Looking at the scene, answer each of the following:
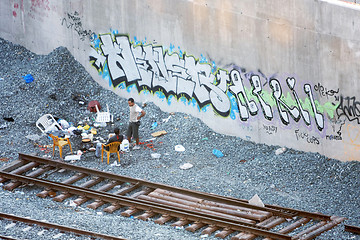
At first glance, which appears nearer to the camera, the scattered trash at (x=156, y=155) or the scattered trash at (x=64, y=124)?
the scattered trash at (x=156, y=155)

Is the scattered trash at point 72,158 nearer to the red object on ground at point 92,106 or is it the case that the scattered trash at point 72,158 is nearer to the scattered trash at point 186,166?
the scattered trash at point 186,166

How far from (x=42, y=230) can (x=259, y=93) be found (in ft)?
23.7

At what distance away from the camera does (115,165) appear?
66.3ft

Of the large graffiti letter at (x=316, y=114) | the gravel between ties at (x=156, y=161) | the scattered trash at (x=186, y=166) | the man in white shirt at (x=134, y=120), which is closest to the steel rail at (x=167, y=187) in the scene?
the gravel between ties at (x=156, y=161)

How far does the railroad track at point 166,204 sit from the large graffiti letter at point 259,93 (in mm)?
3288

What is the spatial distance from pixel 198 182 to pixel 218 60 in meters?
3.80

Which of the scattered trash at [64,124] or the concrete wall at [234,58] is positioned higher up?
the concrete wall at [234,58]

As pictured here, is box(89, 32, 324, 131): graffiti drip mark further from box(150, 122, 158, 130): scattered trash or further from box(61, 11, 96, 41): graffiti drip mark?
box(150, 122, 158, 130): scattered trash

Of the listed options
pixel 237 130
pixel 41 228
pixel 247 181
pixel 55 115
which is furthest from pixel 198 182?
pixel 55 115

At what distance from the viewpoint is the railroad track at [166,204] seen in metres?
16.6

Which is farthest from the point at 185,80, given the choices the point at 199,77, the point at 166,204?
the point at 166,204

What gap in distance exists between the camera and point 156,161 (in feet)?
67.1

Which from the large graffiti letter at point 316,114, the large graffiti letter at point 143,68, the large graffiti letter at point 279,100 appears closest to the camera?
the large graffiti letter at point 316,114

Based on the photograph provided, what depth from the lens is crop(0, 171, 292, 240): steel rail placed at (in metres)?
16.3
